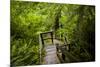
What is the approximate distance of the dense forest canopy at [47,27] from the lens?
5.99ft

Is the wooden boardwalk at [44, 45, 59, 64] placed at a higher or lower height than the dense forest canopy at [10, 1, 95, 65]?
lower

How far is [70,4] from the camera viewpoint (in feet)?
6.59

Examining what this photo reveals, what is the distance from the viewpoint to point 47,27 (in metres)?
1.92

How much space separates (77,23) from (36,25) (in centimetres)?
51

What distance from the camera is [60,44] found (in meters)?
1.96

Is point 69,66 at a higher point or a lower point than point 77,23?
lower

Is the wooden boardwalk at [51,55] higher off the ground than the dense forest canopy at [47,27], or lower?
lower

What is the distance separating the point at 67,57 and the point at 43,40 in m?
0.36

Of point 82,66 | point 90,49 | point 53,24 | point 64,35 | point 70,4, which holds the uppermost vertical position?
point 70,4

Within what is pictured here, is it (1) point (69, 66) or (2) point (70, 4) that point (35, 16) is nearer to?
(2) point (70, 4)

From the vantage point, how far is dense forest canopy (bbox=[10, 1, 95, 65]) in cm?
183

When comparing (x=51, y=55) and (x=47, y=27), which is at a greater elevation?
(x=47, y=27)

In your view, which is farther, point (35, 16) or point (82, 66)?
point (82, 66)

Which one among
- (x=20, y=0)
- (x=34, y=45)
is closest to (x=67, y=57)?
(x=34, y=45)
